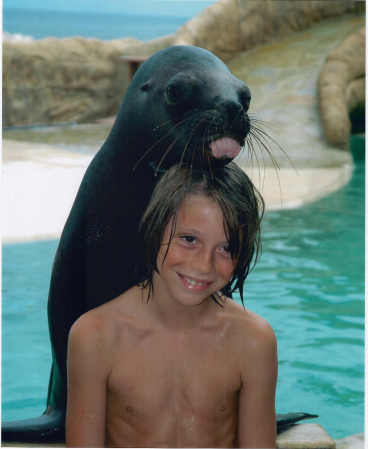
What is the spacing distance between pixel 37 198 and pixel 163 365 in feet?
17.7

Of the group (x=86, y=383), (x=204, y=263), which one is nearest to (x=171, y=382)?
(x=86, y=383)

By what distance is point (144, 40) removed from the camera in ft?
47.1

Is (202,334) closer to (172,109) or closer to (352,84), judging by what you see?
(172,109)

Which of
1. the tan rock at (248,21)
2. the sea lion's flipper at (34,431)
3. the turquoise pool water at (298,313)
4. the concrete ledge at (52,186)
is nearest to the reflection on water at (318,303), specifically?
the turquoise pool water at (298,313)

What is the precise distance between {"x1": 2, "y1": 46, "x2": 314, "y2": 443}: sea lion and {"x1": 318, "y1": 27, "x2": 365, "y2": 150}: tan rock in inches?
305

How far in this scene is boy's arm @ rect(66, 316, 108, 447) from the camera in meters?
1.65

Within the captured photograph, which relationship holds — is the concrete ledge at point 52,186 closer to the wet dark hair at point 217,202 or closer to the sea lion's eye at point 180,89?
the sea lion's eye at point 180,89

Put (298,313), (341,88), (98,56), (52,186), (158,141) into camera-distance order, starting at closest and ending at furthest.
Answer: (158,141), (298,313), (52,186), (341,88), (98,56)

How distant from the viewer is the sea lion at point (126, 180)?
205cm

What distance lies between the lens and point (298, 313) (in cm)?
485

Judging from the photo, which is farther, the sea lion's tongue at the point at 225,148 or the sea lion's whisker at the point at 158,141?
the sea lion's whisker at the point at 158,141

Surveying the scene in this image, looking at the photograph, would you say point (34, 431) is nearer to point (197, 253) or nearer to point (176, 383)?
point (176, 383)

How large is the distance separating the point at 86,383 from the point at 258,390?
0.42 meters

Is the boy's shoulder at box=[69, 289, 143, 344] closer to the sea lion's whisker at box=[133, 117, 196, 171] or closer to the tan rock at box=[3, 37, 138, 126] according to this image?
the sea lion's whisker at box=[133, 117, 196, 171]
